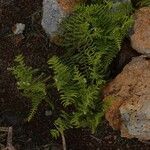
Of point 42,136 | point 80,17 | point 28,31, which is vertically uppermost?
point 80,17

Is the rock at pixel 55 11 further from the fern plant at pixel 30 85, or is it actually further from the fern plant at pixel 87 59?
the fern plant at pixel 30 85

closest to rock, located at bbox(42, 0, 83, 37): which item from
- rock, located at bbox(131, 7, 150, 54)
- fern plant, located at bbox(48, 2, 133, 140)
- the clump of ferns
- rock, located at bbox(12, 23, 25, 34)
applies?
fern plant, located at bbox(48, 2, 133, 140)

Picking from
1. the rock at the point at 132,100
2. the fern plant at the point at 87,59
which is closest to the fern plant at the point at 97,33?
the fern plant at the point at 87,59

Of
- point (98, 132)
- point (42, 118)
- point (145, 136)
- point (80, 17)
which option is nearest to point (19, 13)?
point (80, 17)

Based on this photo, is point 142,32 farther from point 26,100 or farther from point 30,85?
point 26,100

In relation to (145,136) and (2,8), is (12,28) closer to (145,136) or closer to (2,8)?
(2,8)

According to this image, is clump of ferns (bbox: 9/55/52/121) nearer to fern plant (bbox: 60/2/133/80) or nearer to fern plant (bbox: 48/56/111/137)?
fern plant (bbox: 48/56/111/137)
